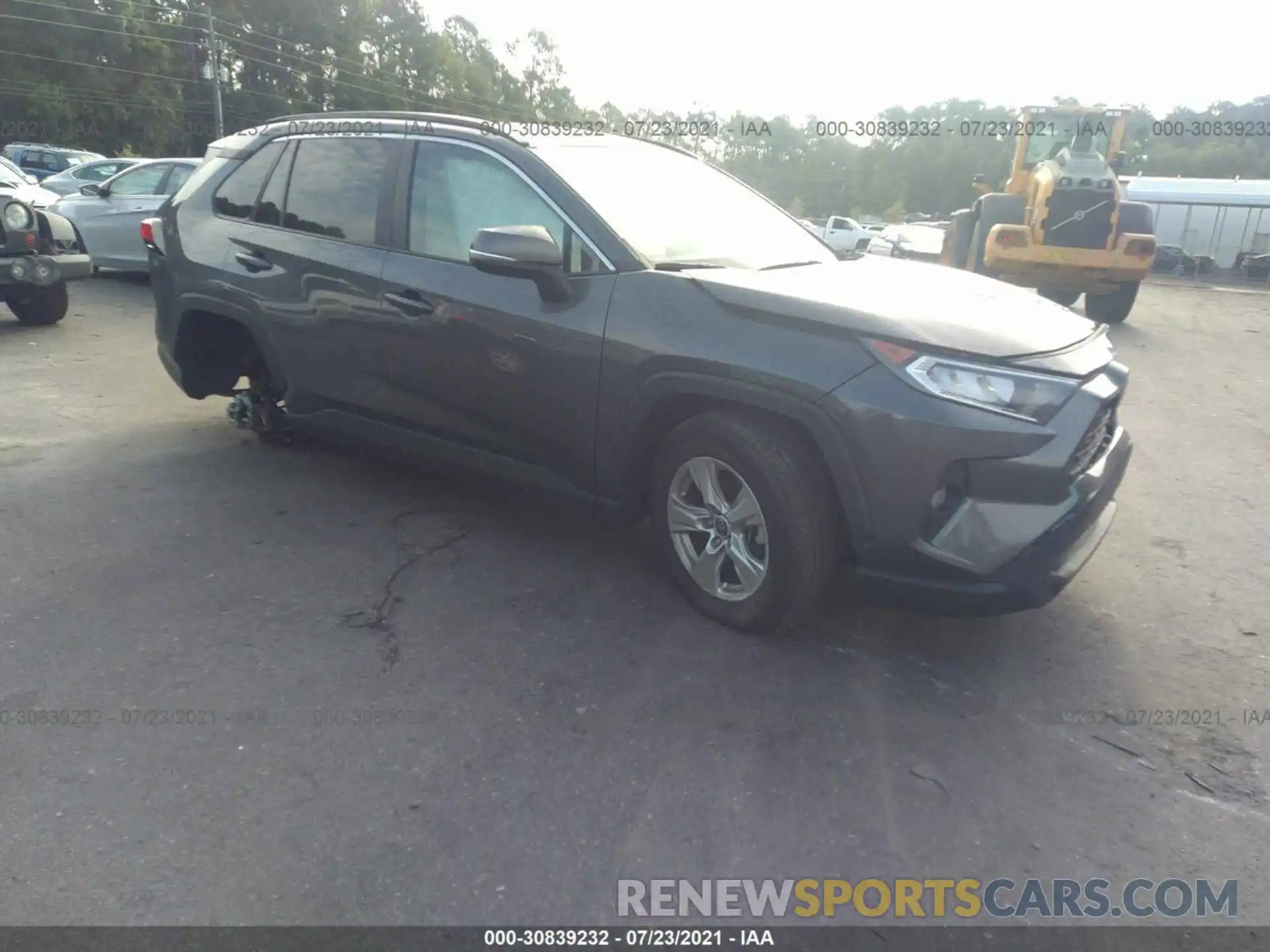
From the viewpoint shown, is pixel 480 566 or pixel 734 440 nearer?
pixel 734 440

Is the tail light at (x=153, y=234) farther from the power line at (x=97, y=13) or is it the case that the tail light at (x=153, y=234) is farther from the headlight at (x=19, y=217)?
the power line at (x=97, y=13)

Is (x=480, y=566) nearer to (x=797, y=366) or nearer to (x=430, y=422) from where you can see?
(x=430, y=422)

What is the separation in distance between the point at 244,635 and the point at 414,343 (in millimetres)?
1421

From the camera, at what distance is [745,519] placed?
3439 millimetres

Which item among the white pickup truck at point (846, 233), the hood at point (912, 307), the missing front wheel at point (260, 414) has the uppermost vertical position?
the hood at point (912, 307)

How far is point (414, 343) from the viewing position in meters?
4.20

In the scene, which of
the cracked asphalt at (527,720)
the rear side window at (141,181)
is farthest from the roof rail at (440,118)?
the rear side window at (141,181)

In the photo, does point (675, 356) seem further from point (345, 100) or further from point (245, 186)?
point (345, 100)

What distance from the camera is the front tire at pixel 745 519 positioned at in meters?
3.28

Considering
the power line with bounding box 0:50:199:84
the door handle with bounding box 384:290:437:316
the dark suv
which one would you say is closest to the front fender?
the dark suv

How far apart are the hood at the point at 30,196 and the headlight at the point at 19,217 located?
9 cm

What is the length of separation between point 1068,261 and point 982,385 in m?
10.5

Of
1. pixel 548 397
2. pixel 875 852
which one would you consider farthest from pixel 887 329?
pixel 875 852
